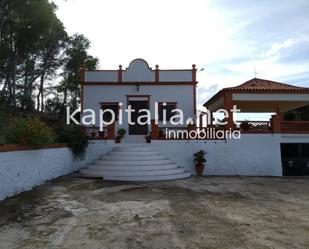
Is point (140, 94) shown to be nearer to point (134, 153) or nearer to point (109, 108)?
point (109, 108)

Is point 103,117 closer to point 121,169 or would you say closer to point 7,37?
point 121,169

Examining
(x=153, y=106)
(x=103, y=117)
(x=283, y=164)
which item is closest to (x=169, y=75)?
(x=153, y=106)

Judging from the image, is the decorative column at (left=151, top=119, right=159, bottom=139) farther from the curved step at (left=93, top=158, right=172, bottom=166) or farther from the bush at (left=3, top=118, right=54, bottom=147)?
the bush at (left=3, top=118, right=54, bottom=147)

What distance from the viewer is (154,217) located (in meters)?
→ 6.18

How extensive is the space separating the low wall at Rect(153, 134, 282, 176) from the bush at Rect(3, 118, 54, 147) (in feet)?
19.3

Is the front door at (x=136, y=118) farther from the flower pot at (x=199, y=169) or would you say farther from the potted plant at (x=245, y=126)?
the potted plant at (x=245, y=126)

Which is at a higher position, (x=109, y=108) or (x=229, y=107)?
(x=109, y=108)

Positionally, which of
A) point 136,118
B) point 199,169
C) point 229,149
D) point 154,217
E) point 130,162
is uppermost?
point 136,118

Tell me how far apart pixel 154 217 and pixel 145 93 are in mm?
11241

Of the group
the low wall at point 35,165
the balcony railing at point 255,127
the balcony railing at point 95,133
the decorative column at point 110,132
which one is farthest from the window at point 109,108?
the balcony railing at point 255,127

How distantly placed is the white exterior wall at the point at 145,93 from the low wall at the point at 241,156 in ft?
11.6

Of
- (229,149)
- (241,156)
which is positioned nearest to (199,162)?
(229,149)

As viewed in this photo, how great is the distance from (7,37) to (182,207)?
16.0 meters

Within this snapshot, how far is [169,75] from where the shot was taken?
668 inches
